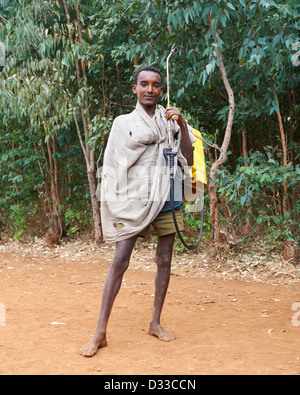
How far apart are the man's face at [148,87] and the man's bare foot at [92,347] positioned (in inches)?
60.1

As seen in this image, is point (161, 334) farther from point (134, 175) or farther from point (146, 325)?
point (134, 175)

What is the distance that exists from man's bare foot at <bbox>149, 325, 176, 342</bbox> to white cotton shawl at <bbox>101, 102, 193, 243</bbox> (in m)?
0.69

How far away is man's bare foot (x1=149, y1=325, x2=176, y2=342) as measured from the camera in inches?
122

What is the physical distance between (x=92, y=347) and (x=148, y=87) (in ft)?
5.48

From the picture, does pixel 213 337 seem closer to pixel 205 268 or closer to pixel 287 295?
pixel 287 295

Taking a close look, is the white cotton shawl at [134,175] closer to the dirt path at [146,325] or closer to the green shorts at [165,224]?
the green shorts at [165,224]

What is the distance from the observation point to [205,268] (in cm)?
602

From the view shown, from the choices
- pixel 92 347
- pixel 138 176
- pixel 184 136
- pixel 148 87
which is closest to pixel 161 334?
pixel 92 347

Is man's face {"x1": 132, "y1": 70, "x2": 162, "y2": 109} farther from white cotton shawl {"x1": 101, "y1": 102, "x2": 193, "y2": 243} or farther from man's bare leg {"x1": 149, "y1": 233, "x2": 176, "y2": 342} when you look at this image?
man's bare leg {"x1": 149, "y1": 233, "x2": 176, "y2": 342}

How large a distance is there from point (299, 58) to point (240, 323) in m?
3.09

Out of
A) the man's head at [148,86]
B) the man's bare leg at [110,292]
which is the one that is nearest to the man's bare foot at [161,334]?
the man's bare leg at [110,292]

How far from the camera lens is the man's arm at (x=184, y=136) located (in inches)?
117

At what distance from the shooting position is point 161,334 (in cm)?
315
